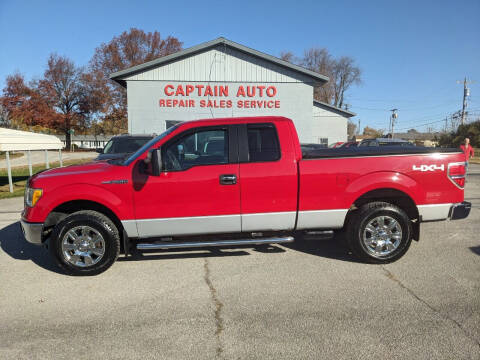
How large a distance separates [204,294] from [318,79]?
53.5 feet

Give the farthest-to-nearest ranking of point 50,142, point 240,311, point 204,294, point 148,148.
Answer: point 50,142 → point 148,148 → point 204,294 → point 240,311

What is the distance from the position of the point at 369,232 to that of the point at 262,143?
6.01 ft

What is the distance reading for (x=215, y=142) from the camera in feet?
13.6

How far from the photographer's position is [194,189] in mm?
3934

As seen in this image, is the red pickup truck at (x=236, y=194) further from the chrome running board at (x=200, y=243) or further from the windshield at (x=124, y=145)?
the windshield at (x=124, y=145)

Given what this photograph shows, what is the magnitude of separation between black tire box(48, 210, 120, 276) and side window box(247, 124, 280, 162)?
6.40 feet

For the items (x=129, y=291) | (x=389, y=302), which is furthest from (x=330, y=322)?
(x=129, y=291)

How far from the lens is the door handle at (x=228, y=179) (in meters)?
3.94

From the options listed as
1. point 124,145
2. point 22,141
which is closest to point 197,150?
point 124,145

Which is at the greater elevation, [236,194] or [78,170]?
[78,170]

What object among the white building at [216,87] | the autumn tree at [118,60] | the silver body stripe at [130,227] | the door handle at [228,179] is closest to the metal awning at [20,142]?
the white building at [216,87]

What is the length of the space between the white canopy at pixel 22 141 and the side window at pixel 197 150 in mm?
7777

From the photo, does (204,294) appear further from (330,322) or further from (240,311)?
(330,322)

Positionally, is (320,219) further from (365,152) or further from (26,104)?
(26,104)
